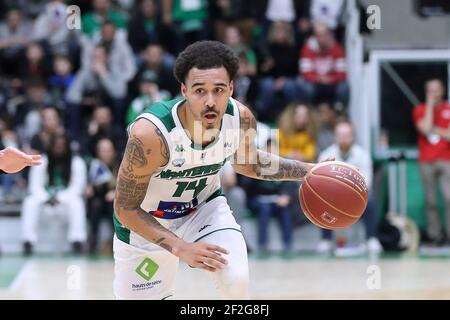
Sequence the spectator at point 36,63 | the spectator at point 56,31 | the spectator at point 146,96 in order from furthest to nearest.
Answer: the spectator at point 56,31
the spectator at point 36,63
the spectator at point 146,96

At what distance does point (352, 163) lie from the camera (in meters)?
12.6

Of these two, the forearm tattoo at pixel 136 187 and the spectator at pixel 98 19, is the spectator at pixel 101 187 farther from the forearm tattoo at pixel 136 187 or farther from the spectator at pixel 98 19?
the forearm tattoo at pixel 136 187

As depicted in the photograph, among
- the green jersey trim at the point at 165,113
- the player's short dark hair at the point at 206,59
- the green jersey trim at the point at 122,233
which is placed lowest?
the green jersey trim at the point at 122,233

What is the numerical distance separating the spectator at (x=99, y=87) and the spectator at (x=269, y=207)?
2226 mm

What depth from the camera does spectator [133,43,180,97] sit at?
1371 cm

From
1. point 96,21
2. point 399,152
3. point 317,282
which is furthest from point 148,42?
point 317,282

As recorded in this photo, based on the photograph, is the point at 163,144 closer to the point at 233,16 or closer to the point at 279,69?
the point at 279,69

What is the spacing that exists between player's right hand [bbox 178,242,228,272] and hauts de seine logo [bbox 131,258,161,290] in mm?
770

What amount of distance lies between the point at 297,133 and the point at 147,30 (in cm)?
301

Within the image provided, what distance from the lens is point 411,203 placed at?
13633 millimetres

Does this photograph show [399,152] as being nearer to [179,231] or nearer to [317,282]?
[317,282]

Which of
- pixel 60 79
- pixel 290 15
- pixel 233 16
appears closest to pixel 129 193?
pixel 60 79

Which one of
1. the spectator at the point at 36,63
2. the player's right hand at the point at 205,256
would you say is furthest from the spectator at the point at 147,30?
the player's right hand at the point at 205,256

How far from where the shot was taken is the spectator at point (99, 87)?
45.2ft
